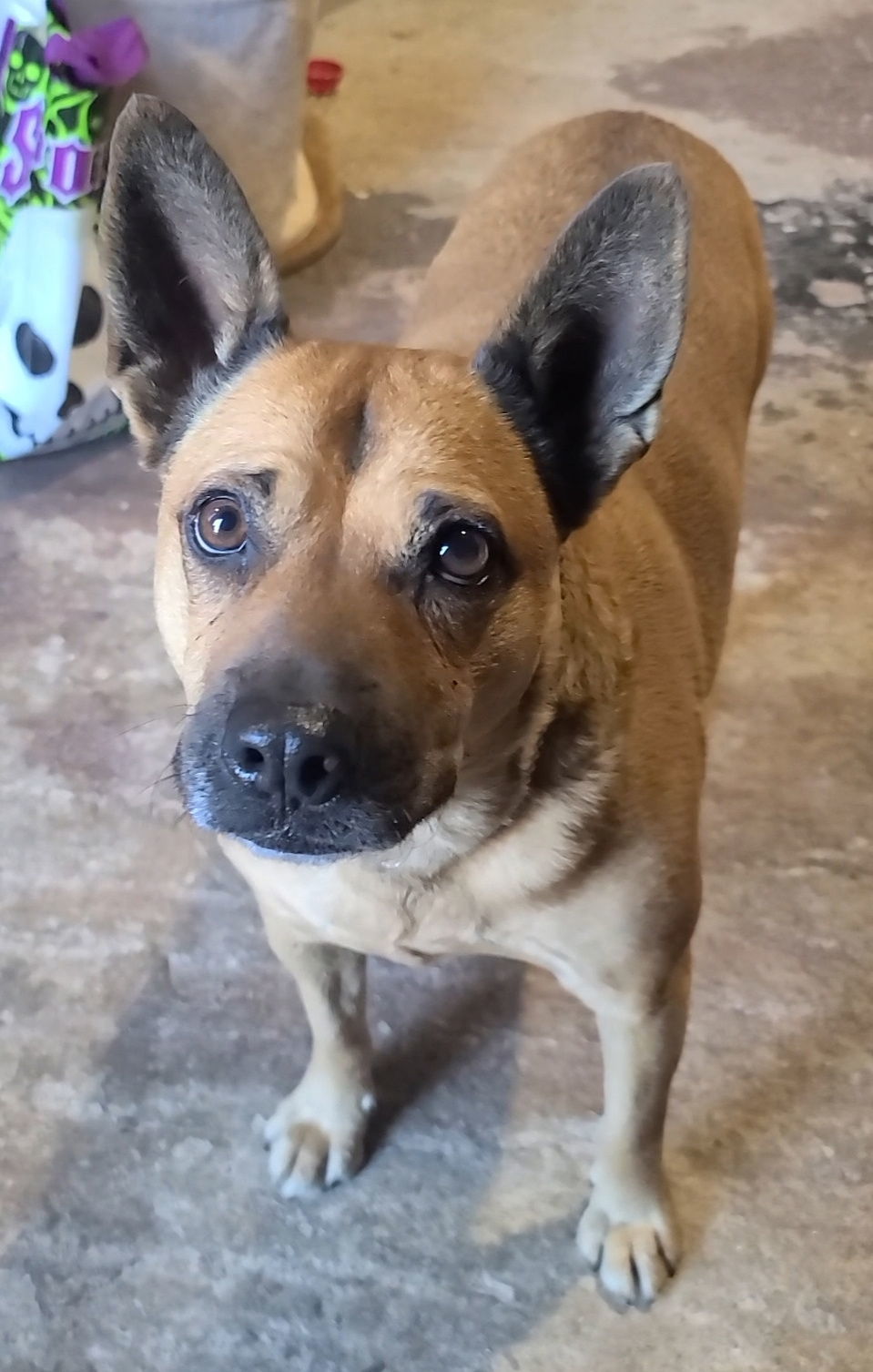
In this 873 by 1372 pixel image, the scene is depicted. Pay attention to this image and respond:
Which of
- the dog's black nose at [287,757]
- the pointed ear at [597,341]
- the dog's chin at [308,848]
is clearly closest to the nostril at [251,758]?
the dog's black nose at [287,757]

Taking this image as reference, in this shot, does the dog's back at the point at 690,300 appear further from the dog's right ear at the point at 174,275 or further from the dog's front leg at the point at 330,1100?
the dog's front leg at the point at 330,1100

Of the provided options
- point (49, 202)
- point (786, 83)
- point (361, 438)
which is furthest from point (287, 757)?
point (786, 83)

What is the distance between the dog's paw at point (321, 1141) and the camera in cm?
208

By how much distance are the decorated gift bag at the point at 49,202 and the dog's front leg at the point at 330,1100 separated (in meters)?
1.79

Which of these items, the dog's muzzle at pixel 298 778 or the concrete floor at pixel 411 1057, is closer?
the dog's muzzle at pixel 298 778

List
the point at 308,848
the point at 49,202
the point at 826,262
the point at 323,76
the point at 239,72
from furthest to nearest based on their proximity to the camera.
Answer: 1. the point at 323,76
2. the point at 826,262
3. the point at 239,72
4. the point at 49,202
5. the point at 308,848

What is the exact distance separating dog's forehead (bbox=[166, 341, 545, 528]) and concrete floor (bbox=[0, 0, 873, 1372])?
111cm

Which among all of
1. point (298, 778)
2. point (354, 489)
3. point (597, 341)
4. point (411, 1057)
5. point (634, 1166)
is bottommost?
point (411, 1057)

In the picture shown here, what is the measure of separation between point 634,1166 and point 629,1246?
122 mm

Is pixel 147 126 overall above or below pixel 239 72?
above

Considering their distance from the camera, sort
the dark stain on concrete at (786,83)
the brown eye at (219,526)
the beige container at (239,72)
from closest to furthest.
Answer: the brown eye at (219,526), the beige container at (239,72), the dark stain on concrete at (786,83)

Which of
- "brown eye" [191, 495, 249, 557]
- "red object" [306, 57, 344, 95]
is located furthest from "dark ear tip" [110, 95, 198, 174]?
"red object" [306, 57, 344, 95]

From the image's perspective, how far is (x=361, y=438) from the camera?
1.47 meters

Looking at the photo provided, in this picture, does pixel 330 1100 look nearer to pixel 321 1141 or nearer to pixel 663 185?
pixel 321 1141
